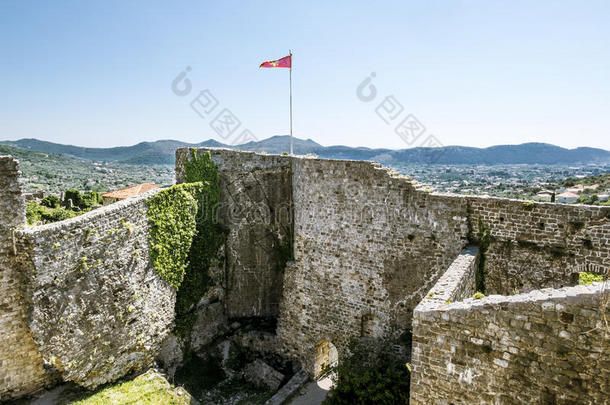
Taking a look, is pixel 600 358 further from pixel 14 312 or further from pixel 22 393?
pixel 22 393

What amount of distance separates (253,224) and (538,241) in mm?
9780

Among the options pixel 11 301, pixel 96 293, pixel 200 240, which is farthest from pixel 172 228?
pixel 11 301

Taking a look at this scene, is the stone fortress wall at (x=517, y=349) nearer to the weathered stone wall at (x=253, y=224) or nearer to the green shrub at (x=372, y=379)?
the green shrub at (x=372, y=379)

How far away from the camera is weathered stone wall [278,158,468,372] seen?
38.2 ft

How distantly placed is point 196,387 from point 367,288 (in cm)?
690

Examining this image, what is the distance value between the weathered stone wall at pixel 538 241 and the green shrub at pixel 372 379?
3.53 meters

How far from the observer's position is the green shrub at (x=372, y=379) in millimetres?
10414

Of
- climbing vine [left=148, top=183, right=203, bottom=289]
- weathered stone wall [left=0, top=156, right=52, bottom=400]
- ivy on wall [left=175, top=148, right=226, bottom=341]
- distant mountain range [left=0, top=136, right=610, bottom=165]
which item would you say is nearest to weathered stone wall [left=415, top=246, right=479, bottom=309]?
climbing vine [left=148, top=183, right=203, bottom=289]

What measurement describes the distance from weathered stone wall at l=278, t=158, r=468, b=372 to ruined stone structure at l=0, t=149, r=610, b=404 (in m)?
0.05

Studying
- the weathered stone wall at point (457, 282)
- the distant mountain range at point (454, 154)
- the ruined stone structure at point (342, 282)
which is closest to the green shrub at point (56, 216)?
the ruined stone structure at point (342, 282)

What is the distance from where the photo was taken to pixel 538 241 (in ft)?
33.9

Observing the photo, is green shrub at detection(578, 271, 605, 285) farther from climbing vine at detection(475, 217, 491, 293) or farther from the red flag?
the red flag

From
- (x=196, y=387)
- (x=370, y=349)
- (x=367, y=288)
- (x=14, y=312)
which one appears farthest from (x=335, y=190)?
(x=14, y=312)

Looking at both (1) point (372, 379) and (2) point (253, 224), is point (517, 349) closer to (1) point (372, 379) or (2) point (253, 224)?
(1) point (372, 379)
